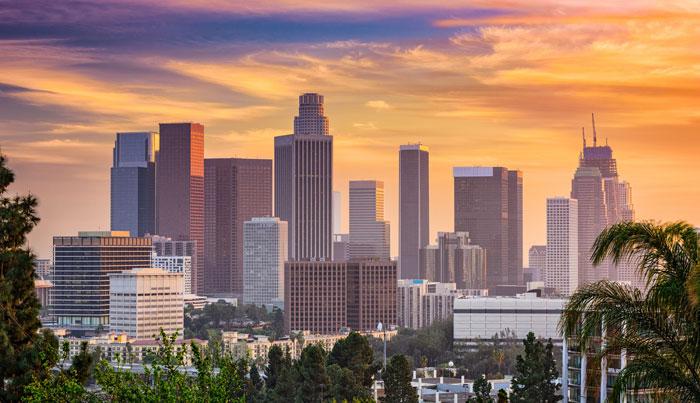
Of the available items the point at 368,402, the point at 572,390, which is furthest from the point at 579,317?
the point at 572,390

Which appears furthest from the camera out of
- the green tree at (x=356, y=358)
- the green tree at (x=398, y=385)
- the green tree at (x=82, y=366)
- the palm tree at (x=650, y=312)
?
the green tree at (x=356, y=358)

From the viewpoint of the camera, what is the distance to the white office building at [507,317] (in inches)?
7308

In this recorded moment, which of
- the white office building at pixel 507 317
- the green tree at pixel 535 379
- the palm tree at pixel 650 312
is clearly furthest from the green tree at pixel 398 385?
the white office building at pixel 507 317

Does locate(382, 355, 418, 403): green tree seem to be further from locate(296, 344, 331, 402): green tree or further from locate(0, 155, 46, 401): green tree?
locate(0, 155, 46, 401): green tree

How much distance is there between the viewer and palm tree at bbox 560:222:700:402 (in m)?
20.6

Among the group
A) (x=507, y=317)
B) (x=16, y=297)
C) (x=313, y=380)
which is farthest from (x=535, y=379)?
(x=507, y=317)

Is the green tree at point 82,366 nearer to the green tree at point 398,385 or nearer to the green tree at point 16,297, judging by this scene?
the green tree at point 16,297

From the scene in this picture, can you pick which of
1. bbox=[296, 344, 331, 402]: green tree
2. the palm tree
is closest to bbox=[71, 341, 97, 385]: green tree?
the palm tree

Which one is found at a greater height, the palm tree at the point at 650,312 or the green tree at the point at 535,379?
the palm tree at the point at 650,312

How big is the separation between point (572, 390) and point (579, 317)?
4244cm

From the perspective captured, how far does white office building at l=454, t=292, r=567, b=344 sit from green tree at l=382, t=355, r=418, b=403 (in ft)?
370

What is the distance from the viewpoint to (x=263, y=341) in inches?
7269

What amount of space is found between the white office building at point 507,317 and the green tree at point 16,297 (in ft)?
512

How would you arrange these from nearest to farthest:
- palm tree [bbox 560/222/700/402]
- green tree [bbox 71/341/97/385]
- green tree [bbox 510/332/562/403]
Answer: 1. palm tree [bbox 560/222/700/402]
2. green tree [bbox 71/341/97/385]
3. green tree [bbox 510/332/562/403]
